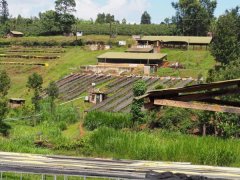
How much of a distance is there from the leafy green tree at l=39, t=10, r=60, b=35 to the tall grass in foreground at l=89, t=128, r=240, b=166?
4752cm

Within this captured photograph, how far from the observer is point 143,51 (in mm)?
47500

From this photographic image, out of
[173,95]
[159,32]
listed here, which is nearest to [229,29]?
[159,32]

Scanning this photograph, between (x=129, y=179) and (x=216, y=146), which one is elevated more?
(x=129, y=179)

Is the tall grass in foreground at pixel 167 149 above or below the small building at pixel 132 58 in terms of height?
below

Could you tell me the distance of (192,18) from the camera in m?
59.6

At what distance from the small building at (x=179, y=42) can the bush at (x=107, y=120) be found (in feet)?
91.8

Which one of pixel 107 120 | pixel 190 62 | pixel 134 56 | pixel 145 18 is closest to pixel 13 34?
pixel 134 56

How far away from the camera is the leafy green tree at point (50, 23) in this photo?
206 ft

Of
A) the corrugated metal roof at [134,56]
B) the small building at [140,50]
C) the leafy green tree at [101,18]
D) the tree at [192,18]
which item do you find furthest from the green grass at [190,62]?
the leafy green tree at [101,18]

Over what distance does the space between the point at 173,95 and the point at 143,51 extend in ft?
137

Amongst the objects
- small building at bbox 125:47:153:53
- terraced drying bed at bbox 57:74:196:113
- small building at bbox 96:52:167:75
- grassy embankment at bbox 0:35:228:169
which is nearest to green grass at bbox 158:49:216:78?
small building at bbox 96:52:167:75

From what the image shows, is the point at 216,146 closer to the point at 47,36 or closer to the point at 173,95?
the point at 173,95

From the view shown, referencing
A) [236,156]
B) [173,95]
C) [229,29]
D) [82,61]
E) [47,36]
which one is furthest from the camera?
[47,36]

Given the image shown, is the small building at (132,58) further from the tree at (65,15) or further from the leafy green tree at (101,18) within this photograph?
the leafy green tree at (101,18)
